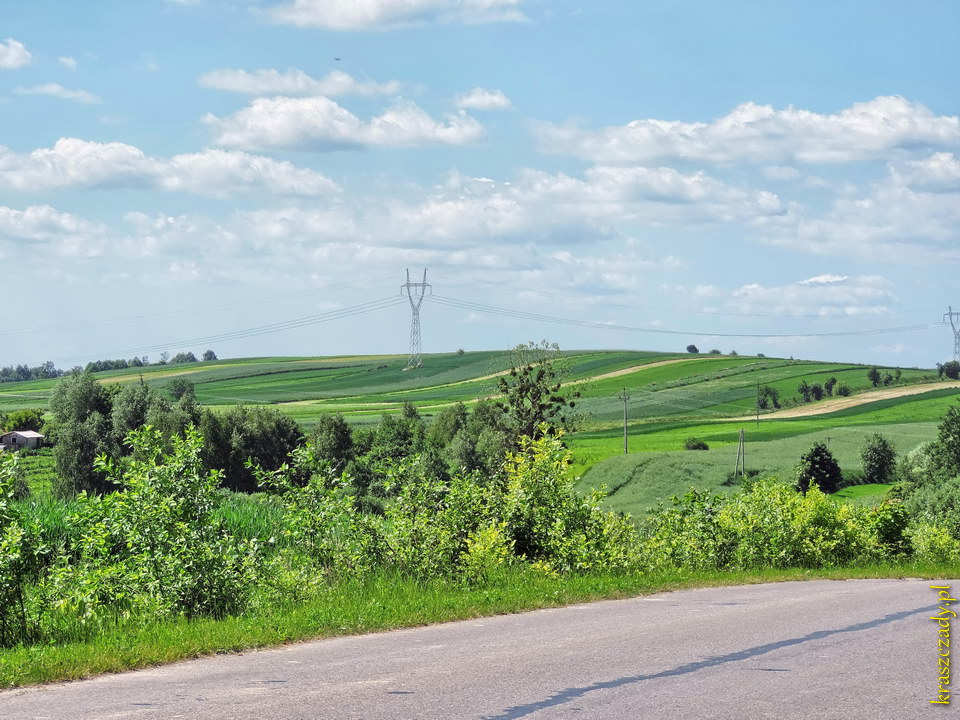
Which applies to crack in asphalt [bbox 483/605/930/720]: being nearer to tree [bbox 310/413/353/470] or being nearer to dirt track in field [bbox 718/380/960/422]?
tree [bbox 310/413/353/470]

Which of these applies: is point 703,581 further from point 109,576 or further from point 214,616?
point 109,576

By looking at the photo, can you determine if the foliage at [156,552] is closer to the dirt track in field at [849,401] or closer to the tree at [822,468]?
the tree at [822,468]

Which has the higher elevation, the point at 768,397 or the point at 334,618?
the point at 334,618

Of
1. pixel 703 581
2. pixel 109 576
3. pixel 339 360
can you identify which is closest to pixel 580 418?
pixel 703 581

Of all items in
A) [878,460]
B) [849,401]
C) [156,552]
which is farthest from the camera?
[849,401]

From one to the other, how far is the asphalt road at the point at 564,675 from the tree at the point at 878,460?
273 ft

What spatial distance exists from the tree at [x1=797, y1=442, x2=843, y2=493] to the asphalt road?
75542 millimetres

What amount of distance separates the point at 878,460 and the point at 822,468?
8.18 m

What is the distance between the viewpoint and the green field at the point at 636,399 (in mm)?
91625

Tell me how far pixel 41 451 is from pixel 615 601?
4349 inches

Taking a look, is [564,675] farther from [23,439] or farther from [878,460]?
[23,439]

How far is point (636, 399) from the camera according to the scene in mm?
130000

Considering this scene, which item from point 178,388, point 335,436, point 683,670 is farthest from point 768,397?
point 683,670

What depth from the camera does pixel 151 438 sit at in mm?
15664
